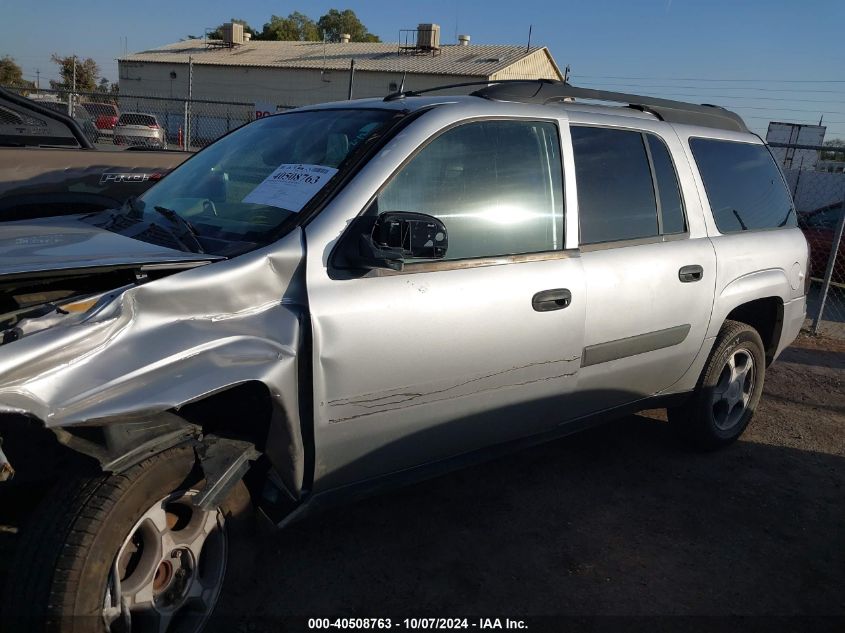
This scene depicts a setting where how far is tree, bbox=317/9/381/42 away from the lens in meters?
72.4

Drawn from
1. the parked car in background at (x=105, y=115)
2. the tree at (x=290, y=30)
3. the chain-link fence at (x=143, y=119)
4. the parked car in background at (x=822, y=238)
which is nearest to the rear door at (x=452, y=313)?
the chain-link fence at (x=143, y=119)

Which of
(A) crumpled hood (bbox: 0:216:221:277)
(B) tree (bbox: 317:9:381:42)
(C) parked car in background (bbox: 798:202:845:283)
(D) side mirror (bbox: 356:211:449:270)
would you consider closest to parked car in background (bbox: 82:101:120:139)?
(C) parked car in background (bbox: 798:202:845:283)

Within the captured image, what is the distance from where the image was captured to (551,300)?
3.11 metres

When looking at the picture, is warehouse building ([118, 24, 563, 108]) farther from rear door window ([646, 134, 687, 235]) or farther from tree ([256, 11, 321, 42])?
rear door window ([646, 134, 687, 235])

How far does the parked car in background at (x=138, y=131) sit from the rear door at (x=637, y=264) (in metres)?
13.9

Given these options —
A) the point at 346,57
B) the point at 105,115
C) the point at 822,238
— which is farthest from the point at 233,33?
the point at 822,238

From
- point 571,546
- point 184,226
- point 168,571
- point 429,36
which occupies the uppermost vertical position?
point 429,36

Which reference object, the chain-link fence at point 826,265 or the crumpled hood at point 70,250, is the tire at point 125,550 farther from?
the chain-link fence at point 826,265

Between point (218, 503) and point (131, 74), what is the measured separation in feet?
170

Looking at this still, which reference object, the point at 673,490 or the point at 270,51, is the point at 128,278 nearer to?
the point at 673,490

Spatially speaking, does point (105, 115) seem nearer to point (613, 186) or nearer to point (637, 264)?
point (613, 186)

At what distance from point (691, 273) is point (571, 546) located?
1524 mm

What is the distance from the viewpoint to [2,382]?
73.9 inches

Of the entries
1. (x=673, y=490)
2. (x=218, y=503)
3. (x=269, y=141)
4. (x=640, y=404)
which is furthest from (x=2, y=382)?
(x=673, y=490)
